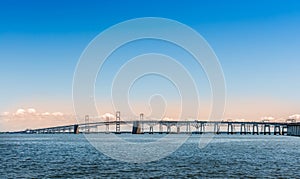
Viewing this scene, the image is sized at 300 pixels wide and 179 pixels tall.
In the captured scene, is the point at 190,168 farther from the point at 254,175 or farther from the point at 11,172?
the point at 11,172

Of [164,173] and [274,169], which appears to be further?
[274,169]

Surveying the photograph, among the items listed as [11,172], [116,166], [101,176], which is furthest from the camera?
[116,166]

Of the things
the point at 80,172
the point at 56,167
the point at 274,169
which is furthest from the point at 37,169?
the point at 274,169

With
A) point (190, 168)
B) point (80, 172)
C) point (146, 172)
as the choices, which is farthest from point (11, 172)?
point (190, 168)

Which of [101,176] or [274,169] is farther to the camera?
[274,169]

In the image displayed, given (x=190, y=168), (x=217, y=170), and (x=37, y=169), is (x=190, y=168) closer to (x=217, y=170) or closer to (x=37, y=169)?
(x=217, y=170)

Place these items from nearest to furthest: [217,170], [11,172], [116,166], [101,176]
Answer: [101,176] < [11,172] < [217,170] < [116,166]

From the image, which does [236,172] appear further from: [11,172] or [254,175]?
[11,172]

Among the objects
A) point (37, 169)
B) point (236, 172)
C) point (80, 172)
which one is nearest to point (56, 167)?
point (37, 169)
